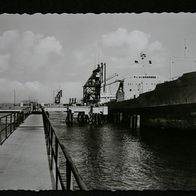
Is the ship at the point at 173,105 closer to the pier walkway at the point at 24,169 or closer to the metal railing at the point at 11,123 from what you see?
the metal railing at the point at 11,123

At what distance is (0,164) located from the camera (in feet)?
19.7

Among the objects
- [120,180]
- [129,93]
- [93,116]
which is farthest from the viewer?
[129,93]

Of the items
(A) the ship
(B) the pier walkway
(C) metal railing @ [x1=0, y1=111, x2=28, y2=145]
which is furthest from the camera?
(A) the ship

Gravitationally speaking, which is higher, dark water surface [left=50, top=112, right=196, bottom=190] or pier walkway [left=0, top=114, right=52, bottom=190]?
pier walkway [left=0, top=114, right=52, bottom=190]

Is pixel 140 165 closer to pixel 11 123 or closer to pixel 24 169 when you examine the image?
pixel 11 123

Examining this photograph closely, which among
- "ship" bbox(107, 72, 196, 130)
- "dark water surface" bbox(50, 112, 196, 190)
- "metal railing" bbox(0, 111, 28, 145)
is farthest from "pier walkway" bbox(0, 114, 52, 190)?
"ship" bbox(107, 72, 196, 130)

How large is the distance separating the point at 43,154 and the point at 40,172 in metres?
1.82

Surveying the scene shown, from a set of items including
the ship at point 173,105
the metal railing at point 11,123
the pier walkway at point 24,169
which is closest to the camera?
the pier walkway at point 24,169

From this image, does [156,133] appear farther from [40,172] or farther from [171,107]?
[40,172]

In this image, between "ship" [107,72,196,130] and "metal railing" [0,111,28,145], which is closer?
"metal railing" [0,111,28,145]

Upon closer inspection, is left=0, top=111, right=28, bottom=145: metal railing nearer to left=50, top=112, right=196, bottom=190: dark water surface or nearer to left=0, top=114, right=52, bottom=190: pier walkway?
left=0, top=114, right=52, bottom=190: pier walkway

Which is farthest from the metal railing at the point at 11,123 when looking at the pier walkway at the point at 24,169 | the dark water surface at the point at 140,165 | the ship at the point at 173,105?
the ship at the point at 173,105
